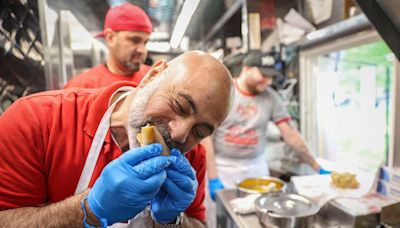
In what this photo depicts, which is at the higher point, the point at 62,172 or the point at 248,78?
the point at 248,78

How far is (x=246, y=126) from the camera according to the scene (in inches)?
91.0

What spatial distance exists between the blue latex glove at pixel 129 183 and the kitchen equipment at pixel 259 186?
2.70 ft

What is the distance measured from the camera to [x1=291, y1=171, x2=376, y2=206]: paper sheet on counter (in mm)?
1362

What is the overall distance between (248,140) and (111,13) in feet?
5.10

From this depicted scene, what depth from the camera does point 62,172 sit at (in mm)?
946

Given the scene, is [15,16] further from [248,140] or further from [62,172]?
[248,140]

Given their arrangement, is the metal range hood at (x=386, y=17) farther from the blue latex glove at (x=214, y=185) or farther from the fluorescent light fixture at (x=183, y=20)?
the blue latex glove at (x=214, y=185)

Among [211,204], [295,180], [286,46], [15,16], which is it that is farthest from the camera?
[286,46]

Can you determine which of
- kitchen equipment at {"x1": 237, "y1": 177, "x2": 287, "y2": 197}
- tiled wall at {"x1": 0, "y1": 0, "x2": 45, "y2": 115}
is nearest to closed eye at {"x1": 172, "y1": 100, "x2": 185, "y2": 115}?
tiled wall at {"x1": 0, "y1": 0, "x2": 45, "y2": 115}

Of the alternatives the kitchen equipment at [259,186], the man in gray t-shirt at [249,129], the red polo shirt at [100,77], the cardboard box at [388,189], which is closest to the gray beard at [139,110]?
the red polo shirt at [100,77]

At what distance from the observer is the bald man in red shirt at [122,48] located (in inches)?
43.8

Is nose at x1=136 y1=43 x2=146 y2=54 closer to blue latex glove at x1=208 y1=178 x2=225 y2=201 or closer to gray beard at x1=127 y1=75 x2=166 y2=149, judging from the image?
gray beard at x1=127 y1=75 x2=166 y2=149

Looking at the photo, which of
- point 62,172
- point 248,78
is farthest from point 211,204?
point 62,172

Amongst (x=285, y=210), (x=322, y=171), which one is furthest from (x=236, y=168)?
(x=285, y=210)
